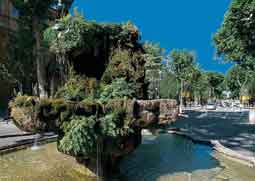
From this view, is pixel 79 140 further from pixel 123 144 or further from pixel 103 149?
pixel 123 144

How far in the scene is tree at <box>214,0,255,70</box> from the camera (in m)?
11.8

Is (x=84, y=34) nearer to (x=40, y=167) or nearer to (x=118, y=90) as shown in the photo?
(x=118, y=90)

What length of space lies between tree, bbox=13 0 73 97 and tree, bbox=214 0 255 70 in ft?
36.4

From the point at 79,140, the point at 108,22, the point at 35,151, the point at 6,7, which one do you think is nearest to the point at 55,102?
the point at 79,140

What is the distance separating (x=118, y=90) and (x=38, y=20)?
14.2 meters

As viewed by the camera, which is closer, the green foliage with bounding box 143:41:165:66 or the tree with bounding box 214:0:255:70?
the tree with bounding box 214:0:255:70

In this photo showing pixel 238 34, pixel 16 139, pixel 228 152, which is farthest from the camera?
pixel 238 34

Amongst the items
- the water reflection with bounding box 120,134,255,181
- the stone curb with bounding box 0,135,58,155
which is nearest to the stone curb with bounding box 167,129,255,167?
the water reflection with bounding box 120,134,255,181

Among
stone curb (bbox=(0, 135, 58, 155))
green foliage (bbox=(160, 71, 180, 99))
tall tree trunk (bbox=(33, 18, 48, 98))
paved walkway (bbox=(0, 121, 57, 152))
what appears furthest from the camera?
green foliage (bbox=(160, 71, 180, 99))

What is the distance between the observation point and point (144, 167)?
856 cm

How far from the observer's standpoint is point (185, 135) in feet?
49.3

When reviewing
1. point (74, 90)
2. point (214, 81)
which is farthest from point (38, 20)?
point (214, 81)

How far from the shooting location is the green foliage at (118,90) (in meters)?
7.27

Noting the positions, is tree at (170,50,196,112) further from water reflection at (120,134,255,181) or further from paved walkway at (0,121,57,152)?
paved walkway at (0,121,57,152)
